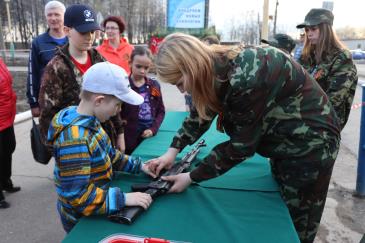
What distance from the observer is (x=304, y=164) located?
1551mm

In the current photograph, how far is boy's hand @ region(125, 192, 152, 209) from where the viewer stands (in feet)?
4.48

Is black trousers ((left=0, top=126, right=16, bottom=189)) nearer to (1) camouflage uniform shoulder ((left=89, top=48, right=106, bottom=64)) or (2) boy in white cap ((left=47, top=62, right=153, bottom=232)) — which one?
(1) camouflage uniform shoulder ((left=89, top=48, right=106, bottom=64))

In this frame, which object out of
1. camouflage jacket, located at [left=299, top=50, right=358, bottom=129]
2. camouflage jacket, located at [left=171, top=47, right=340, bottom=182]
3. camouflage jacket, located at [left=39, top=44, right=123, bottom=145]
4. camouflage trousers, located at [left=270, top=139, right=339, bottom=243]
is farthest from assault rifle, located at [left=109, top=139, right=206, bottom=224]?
camouflage jacket, located at [left=299, top=50, right=358, bottom=129]

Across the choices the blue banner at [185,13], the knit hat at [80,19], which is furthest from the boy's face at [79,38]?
the blue banner at [185,13]

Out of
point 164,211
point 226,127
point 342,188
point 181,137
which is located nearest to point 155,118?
point 181,137

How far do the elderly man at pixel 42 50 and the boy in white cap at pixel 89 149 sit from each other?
1.83 m

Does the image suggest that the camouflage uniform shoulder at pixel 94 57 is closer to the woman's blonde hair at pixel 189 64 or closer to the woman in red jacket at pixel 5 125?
the woman in red jacket at pixel 5 125

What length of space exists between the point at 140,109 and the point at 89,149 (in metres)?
1.47

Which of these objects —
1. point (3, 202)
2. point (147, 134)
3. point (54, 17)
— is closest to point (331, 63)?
point (147, 134)

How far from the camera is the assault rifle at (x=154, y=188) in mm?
1299

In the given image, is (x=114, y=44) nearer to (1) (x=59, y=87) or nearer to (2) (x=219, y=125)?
(1) (x=59, y=87)

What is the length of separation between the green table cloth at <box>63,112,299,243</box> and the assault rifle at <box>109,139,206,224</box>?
0.08ft

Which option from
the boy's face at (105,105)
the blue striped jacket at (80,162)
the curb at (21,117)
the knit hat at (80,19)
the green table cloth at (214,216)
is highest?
the knit hat at (80,19)

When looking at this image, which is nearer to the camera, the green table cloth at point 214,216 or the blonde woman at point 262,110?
the green table cloth at point 214,216
